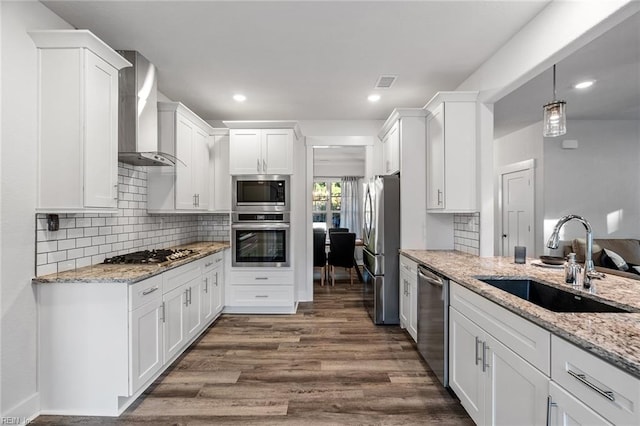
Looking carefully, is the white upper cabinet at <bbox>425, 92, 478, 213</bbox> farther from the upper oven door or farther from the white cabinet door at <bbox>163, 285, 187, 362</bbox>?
the white cabinet door at <bbox>163, 285, 187, 362</bbox>

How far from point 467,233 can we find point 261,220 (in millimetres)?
2338

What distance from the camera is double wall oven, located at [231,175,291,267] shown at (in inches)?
148

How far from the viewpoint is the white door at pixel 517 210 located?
4992mm

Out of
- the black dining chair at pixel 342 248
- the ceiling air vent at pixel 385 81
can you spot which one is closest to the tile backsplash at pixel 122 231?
the black dining chair at pixel 342 248

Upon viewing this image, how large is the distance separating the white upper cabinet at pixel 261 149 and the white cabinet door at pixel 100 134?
163 centimetres

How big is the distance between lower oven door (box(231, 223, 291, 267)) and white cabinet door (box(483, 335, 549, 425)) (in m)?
2.56

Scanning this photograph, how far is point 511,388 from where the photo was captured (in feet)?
4.56

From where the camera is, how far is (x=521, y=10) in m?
2.05

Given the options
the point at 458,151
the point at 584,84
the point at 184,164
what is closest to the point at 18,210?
the point at 184,164

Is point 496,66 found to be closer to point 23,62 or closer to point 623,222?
point 23,62

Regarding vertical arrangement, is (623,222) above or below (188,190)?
below

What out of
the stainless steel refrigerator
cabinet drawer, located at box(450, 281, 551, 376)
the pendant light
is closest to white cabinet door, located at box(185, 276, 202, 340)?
the stainless steel refrigerator

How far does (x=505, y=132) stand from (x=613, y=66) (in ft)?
8.35

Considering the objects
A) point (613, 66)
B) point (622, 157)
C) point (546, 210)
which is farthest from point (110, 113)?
point (622, 157)
